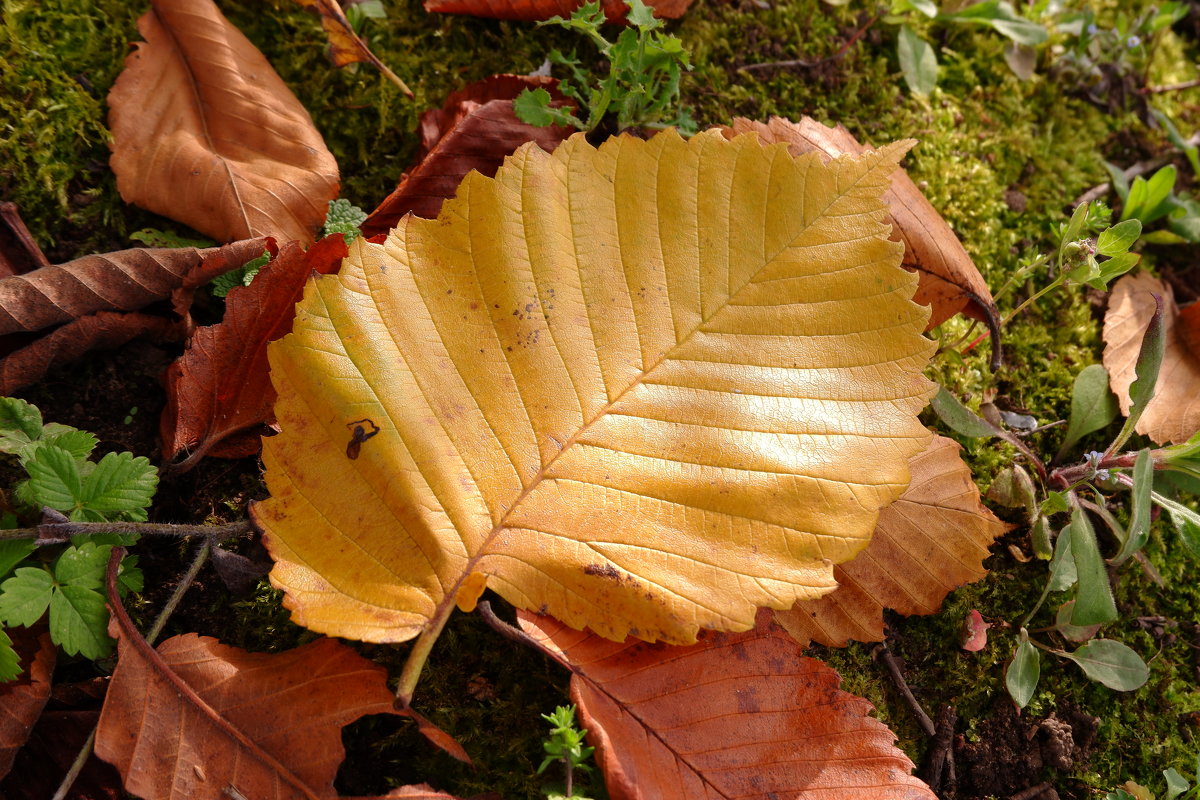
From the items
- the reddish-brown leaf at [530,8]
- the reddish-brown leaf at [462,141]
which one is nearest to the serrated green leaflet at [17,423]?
the reddish-brown leaf at [462,141]

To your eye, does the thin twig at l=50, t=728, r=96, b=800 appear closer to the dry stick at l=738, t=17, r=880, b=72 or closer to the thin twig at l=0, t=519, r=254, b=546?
the thin twig at l=0, t=519, r=254, b=546

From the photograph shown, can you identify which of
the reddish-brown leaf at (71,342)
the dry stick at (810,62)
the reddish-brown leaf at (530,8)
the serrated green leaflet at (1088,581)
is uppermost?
the reddish-brown leaf at (530,8)

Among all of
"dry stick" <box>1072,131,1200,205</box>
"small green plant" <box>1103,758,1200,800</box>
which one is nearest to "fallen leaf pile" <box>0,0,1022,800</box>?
"small green plant" <box>1103,758,1200,800</box>

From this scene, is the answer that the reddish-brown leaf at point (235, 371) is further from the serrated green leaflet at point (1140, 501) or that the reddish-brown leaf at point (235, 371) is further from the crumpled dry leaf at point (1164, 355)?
the crumpled dry leaf at point (1164, 355)

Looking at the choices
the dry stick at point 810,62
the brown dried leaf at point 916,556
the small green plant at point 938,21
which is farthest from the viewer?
the small green plant at point 938,21

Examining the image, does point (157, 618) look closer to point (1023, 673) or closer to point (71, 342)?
point (71, 342)

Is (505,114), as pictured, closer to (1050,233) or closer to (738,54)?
(738,54)
